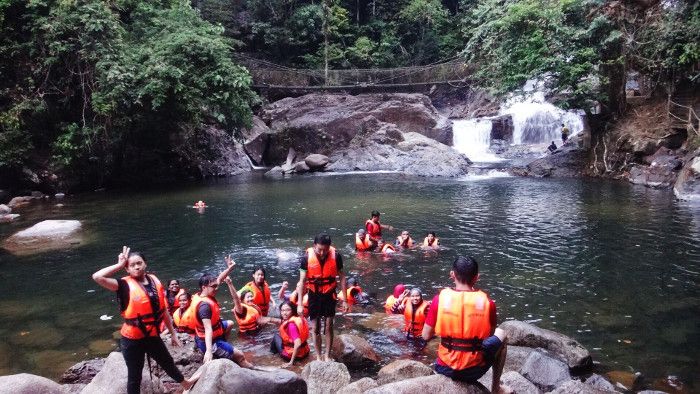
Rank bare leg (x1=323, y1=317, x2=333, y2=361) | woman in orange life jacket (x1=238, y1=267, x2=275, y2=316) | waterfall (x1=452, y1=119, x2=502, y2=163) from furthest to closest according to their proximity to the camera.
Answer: waterfall (x1=452, y1=119, x2=502, y2=163), woman in orange life jacket (x1=238, y1=267, x2=275, y2=316), bare leg (x1=323, y1=317, x2=333, y2=361)

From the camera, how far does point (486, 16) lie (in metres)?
28.2

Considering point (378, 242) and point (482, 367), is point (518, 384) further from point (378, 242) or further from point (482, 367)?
point (378, 242)

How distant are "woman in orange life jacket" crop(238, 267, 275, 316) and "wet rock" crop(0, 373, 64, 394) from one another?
12.6ft

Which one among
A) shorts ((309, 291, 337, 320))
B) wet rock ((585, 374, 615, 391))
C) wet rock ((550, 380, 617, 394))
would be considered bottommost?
wet rock ((585, 374, 615, 391))

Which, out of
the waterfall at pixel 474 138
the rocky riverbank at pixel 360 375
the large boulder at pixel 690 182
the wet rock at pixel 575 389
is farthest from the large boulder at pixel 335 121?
the wet rock at pixel 575 389

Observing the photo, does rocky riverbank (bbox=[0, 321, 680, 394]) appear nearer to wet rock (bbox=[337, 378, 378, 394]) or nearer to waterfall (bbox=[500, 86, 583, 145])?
wet rock (bbox=[337, 378, 378, 394])

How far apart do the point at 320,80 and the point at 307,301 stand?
36363 mm

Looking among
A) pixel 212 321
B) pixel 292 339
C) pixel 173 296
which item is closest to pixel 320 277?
pixel 292 339

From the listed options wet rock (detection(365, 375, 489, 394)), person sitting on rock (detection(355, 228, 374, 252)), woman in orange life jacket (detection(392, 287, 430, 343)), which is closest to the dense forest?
person sitting on rock (detection(355, 228, 374, 252))

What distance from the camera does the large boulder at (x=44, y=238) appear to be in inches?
619

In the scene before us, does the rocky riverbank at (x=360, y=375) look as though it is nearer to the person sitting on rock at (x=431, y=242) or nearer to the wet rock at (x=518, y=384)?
the wet rock at (x=518, y=384)

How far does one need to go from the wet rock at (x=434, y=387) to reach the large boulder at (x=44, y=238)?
559 inches

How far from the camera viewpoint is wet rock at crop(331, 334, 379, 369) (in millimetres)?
7781

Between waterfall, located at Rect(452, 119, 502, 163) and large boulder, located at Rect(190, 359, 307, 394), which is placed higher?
waterfall, located at Rect(452, 119, 502, 163)
